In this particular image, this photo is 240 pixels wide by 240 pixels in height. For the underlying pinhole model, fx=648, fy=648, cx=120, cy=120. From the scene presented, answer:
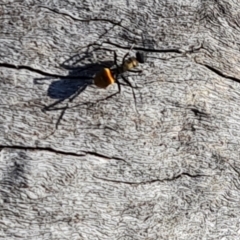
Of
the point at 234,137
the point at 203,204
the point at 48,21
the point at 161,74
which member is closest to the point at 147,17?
the point at 161,74

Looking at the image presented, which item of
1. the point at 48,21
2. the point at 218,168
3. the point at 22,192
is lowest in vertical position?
the point at 22,192

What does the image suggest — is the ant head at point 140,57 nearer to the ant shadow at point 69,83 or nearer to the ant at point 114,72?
the ant at point 114,72

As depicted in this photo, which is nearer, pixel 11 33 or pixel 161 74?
pixel 11 33

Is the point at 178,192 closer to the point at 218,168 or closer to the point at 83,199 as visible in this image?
the point at 218,168

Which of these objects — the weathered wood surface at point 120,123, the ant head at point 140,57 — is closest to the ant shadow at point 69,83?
the weathered wood surface at point 120,123

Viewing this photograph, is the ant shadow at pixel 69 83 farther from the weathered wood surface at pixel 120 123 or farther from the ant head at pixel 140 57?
the ant head at pixel 140 57

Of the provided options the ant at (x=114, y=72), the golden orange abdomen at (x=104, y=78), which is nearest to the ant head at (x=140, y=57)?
the ant at (x=114, y=72)

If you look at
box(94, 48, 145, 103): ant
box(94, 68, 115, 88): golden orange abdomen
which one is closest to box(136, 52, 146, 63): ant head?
box(94, 48, 145, 103): ant

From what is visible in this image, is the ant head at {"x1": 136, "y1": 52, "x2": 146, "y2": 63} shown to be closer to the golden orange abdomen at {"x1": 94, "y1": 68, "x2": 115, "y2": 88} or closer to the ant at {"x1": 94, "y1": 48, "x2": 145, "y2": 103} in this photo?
the ant at {"x1": 94, "y1": 48, "x2": 145, "y2": 103}

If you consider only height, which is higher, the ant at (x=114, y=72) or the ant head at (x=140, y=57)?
the ant head at (x=140, y=57)
